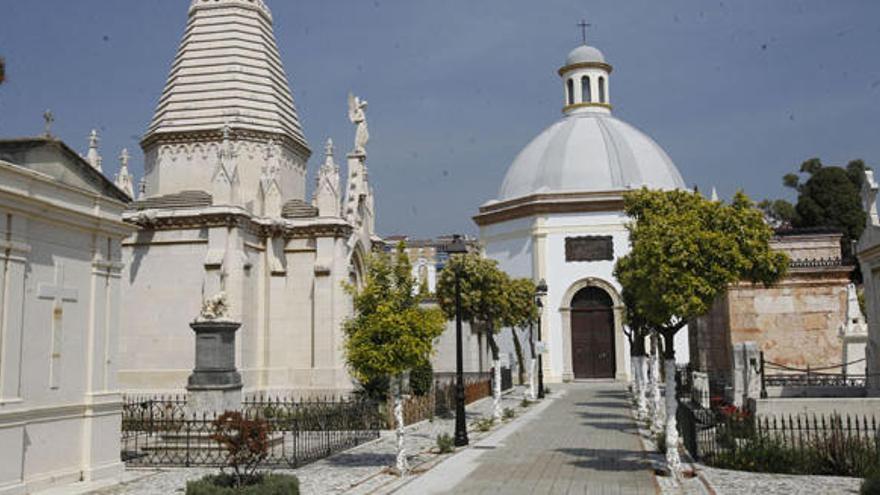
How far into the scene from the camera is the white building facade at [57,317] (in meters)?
12.2

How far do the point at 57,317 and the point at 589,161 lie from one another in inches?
1497

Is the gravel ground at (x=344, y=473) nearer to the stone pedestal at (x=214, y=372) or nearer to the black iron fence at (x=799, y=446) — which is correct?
the stone pedestal at (x=214, y=372)

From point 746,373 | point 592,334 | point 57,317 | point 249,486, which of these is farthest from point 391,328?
point 592,334

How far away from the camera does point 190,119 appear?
96.5 ft

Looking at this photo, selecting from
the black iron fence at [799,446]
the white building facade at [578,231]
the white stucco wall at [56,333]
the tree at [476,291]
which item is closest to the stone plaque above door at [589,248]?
the white building facade at [578,231]

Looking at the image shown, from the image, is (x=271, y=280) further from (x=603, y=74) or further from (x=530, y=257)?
(x=603, y=74)

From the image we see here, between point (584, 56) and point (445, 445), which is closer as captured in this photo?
point (445, 445)

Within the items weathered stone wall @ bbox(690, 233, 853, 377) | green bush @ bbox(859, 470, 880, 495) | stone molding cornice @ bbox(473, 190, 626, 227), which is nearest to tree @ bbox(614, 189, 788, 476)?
green bush @ bbox(859, 470, 880, 495)

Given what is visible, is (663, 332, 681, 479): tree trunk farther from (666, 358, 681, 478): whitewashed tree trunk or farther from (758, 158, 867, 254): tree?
(758, 158, 867, 254): tree

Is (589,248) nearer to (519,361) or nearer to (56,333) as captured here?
(519,361)

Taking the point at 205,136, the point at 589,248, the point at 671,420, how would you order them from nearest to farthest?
the point at 671,420 < the point at 205,136 < the point at 589,248

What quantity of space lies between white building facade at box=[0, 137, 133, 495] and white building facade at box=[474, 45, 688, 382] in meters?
32.0

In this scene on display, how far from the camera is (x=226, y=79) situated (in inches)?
1177

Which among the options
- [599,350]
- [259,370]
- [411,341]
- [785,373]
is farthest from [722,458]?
[599,350]
